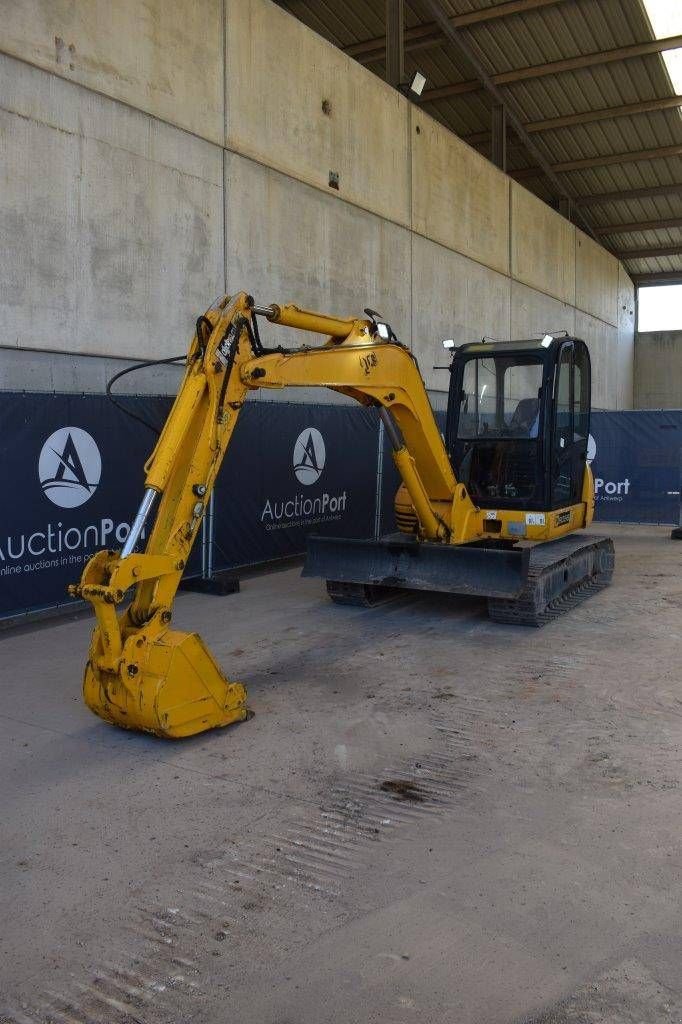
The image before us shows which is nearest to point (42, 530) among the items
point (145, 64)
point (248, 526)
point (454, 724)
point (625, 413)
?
point (248, 526)

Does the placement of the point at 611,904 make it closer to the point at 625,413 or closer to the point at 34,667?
the point at 34,667

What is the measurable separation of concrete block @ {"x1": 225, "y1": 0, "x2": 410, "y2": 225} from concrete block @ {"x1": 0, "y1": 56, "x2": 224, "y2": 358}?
117cm

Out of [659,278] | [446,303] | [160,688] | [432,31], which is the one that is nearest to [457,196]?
[446,303]

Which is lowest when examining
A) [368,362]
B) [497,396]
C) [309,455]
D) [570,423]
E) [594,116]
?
[309,455]

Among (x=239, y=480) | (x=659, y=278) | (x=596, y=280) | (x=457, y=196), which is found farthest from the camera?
(x=659, y=278)

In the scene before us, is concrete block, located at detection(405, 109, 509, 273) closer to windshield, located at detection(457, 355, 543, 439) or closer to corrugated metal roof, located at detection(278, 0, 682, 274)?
corrugated metal roof, located at detection(278, 0, 682, 274)

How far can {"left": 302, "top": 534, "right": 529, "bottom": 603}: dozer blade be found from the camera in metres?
7.83

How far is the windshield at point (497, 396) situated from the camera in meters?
8.97

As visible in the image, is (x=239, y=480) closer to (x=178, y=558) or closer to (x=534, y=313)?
(x=178, y=558)

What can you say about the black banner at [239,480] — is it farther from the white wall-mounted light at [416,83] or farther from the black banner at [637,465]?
the white wall-mounted light at [416,83]

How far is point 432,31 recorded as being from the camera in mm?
17641

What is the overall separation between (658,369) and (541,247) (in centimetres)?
1112

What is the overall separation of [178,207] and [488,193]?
1032cm

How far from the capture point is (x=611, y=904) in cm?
343
